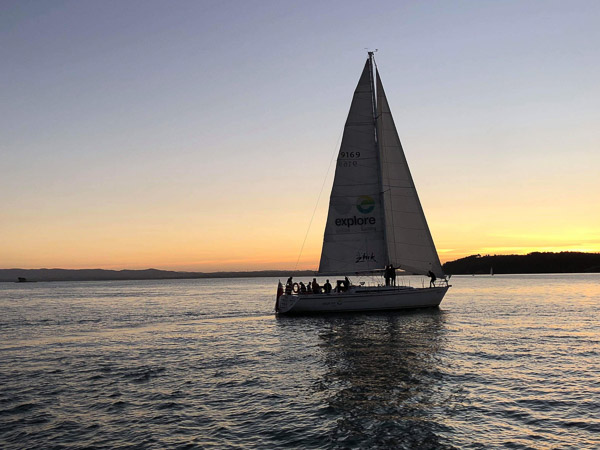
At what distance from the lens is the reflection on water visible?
35.7 feet

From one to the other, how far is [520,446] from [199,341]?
19.4 metres

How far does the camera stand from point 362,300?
35.5 m

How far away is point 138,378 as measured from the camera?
17.2 m

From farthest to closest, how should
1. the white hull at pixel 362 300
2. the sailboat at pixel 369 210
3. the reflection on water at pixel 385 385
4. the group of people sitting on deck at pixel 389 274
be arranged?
1. the sailboat at pixel 369 210
2. the group of people sitting on deck at pixel 389 274
3. the white hull at pixel 362 300
4. the reflection on water at pixel 385 385

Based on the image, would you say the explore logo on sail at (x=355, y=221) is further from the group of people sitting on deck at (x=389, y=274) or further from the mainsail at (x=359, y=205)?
the group of people sitting on deck at (x=389, y=274)

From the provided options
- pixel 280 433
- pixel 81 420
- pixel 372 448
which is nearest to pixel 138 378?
pixel 81 420

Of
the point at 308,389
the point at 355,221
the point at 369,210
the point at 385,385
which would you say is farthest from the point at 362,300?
the point at 308,389

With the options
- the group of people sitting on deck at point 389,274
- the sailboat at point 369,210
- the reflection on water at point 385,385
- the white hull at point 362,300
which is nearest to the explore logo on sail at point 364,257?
the sailboat at point 369,210

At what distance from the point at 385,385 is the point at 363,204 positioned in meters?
23.8

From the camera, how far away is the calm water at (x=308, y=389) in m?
10.9

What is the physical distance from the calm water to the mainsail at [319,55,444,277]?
9.33 metres

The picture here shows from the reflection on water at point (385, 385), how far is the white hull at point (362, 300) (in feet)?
20.7

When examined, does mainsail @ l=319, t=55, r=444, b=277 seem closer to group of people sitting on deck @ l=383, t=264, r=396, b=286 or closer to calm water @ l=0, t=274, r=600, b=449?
group of people sitting on deck @ l=383, t=264, r=396, b=286

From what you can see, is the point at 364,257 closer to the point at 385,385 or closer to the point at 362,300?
the point at 362,300
